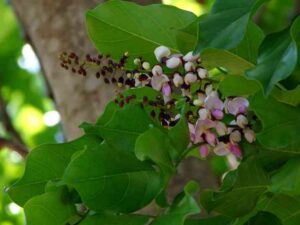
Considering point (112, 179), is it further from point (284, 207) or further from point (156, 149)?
point (284, 207)

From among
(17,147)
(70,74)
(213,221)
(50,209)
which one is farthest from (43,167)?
(17,147)

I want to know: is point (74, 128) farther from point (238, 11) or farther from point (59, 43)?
point (238, 11)

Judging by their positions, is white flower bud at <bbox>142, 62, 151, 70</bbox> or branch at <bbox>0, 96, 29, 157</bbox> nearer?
white flower bud at <bbox>142, 62, 151, 70</bbox>

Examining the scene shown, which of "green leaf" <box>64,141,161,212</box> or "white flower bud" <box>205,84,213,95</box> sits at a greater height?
"white flower bud" <box>205,84,213,95</box>

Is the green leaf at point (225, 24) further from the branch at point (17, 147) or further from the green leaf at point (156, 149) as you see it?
the branch at point (17, 147)

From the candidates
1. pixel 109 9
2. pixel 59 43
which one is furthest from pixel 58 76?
pixel 109 9

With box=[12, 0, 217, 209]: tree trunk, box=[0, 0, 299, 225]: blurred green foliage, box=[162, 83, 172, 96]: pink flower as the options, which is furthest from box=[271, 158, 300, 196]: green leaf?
box=[0, 0, 299, 225]: blurred green foliage

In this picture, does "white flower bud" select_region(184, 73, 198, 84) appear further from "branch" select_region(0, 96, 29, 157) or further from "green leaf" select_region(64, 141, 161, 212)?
"branch" select_region(0, 96, 29, 157)
